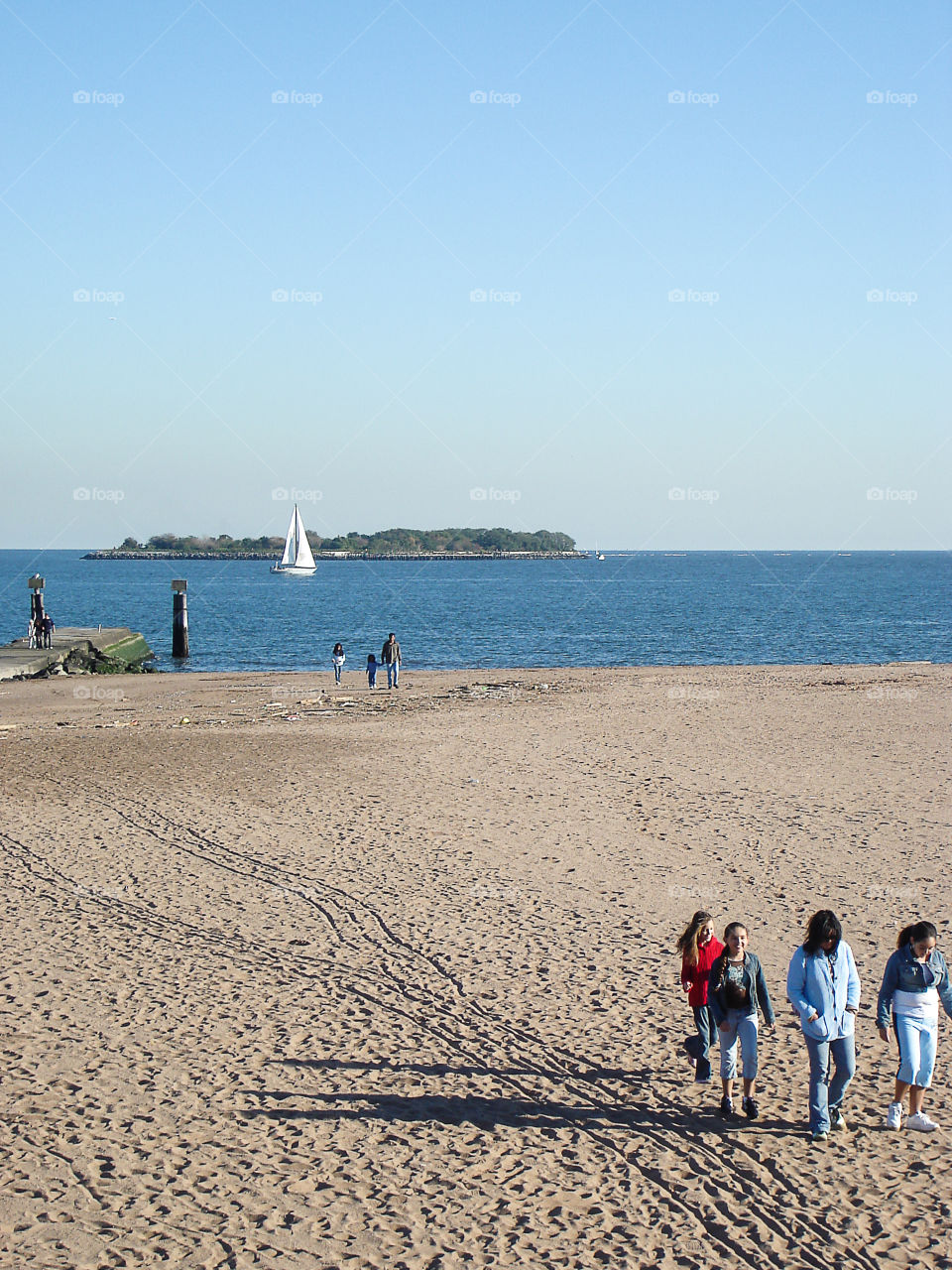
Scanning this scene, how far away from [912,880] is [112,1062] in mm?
8745

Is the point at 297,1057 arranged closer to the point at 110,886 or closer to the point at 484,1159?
the point at 484,1159

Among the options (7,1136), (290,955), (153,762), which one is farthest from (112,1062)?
(153,762)

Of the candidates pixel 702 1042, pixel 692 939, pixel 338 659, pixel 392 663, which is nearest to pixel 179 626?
pixel 338 659

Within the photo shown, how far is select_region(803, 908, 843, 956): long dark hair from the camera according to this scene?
6.82m

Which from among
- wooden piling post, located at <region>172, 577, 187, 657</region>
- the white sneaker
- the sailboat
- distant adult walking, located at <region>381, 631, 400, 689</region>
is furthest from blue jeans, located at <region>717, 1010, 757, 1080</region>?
the sailboat

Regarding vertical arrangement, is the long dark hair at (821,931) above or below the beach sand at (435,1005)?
above

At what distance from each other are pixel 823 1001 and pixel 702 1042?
1.12m

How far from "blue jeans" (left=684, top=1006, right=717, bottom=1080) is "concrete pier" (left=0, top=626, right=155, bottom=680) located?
107ft

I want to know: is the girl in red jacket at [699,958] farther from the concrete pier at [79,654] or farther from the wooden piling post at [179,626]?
the wooden piling post at [179,626]

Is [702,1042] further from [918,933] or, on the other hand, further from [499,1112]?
[918,933]

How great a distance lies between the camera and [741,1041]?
733 centimetres

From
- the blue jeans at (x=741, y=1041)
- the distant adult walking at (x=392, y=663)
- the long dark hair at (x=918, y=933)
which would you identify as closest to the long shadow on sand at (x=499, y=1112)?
the blue jeans at (x=741, y=1041)

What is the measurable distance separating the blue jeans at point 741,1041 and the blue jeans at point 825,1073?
0.37m

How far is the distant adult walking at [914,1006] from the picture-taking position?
6875 millimetres
